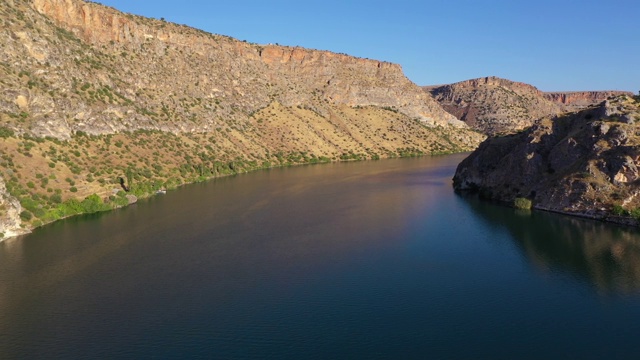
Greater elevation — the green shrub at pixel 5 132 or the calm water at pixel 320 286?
the green shrub at pixel 5 132

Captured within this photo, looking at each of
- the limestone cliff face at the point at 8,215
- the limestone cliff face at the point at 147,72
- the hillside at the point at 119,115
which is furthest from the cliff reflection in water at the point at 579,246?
the limestone cliff face at the point at 147,72

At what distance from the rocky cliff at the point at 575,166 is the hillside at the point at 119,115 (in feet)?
230

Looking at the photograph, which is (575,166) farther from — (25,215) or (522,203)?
(25,215)

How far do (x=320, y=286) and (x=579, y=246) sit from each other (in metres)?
35.5

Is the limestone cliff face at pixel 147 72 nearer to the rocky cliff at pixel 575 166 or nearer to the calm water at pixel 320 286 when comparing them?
the calm water at pixel 320 286

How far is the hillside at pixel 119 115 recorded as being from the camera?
269 feet

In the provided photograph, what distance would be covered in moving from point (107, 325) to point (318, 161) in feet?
450

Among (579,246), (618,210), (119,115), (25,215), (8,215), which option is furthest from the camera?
(119,115)

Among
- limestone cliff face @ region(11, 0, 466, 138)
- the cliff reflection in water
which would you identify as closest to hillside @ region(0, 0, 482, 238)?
limestone cliff face @ region(11, 0, 466, 138)

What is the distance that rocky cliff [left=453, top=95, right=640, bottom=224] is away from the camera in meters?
72.5

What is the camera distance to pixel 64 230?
6781 centimetres

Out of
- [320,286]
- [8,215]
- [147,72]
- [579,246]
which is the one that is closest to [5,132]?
[8,215]

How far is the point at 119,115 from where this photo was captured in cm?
12044

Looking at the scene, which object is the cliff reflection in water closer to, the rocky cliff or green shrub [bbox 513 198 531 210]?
green shrub [bbox 513 198 531 210]
